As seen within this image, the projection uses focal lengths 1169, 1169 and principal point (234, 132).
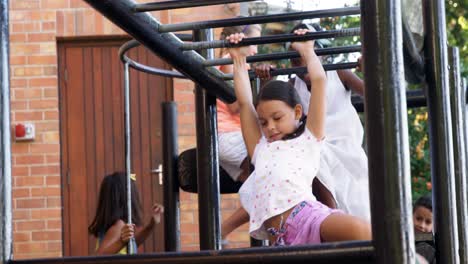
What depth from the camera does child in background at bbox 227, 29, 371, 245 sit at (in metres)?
2.72

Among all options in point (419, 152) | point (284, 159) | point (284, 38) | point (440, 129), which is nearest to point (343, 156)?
point (284, 159)

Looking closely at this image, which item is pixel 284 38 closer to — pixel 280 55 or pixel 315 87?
pixel 280 55

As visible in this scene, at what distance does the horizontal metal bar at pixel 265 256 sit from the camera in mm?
1255

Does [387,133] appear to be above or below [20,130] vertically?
below

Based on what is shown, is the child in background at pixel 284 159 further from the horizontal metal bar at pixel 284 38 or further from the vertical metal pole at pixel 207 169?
the horizontal metal bar at pixel 284 38

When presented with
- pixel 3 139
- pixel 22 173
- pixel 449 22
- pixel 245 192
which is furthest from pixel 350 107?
pixel 449 22

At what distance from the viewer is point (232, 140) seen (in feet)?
13.8

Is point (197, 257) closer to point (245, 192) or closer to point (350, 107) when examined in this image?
point (245, 192)

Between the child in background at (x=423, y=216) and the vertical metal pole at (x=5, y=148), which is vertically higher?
the vertical metal pole at (x=5, y=148)

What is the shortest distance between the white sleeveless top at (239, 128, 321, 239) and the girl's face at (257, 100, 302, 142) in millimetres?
42

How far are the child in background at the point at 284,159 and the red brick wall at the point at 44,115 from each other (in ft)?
17.6

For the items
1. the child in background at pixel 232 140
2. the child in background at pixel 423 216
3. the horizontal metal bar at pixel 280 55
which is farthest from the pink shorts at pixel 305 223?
the child in background at pixel 423 216

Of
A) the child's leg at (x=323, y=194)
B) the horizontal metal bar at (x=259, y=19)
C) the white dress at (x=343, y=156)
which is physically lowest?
the child's leg at (x=323, y=194)

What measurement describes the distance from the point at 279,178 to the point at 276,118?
8.4 inches
